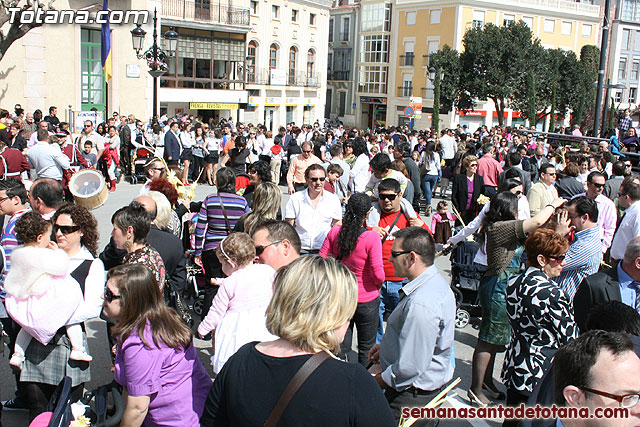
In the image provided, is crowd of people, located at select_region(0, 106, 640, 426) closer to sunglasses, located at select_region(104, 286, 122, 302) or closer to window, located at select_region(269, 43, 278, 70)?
sunglasses, located at select_region(104, 286, 122, 302)

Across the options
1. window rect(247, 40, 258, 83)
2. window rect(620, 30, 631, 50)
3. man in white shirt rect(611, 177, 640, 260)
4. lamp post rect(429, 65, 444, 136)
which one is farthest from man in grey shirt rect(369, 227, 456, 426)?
window rect(620, 30, 631, 50)

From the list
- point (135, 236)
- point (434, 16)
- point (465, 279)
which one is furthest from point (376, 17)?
point (135, 236)

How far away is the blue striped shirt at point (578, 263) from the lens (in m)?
5.06

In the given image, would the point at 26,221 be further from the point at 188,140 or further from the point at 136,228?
the point at 188,140

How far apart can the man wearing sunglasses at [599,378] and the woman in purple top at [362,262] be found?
2.54 meters

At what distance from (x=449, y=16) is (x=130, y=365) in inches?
1951

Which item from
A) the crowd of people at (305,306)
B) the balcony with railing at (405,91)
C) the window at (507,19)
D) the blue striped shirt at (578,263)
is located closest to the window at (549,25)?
the window at (507,19)

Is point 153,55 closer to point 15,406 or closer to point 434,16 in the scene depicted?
point 15,406

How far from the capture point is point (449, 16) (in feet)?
158

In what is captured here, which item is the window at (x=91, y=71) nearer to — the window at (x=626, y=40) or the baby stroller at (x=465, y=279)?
the baby stroller at (x=465, y=279)

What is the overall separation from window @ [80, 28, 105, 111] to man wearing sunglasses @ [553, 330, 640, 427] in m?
27.6

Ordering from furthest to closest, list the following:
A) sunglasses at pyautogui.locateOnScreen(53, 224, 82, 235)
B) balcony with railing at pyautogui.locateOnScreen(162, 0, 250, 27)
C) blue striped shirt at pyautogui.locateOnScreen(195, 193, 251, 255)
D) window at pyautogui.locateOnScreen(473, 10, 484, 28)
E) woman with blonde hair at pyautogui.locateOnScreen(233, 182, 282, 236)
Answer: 1. window at pyautogui.locateOnScreen(473, 10, 484, 28)
2. balcony with railing at pyautogui.locateOnScreen(162, 0, 250, 27)
3. blue striped shirt at pyautogui.locateOnScreen(195, 193, 251, 255)
4. woman with blonde hair at pyautogui.locateOnScreen(233, 182, 282, 236)
5. sunglasses at pyautogui.locateOnScreen(53, 224, 82, 235)

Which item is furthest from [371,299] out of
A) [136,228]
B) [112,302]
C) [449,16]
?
[449,16]

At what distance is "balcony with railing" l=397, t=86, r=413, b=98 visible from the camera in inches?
2003
